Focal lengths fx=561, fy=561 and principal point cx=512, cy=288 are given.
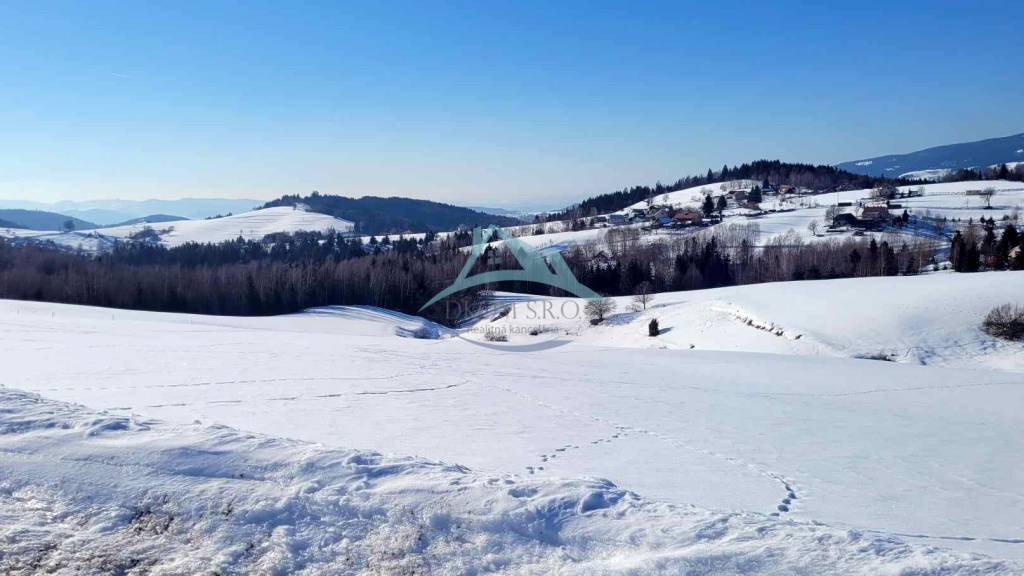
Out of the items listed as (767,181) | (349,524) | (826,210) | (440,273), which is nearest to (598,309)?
(440,273)

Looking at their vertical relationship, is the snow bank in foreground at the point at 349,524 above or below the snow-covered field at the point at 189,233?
below

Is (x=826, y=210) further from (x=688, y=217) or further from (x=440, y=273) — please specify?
(x=440, y=273)

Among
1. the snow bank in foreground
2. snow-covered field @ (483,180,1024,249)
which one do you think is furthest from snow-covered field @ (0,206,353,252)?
the snow bank in foreground

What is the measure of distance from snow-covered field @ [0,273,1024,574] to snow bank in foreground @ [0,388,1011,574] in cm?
2

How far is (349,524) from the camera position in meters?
4.82

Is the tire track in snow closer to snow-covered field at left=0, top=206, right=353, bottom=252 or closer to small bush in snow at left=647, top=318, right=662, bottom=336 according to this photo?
small bush in snow at left=647, top=318, right=662, bottom=336

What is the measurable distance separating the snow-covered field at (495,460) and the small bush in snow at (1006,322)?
12140mm

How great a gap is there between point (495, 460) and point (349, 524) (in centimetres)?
480

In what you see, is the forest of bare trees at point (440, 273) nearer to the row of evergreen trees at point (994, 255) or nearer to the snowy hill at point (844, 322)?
the row of evergreen trees at point (994, 255)

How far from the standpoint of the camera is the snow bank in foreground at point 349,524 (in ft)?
14.0

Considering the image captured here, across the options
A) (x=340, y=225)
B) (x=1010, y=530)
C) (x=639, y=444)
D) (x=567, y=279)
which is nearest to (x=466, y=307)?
(x=567, y=279)

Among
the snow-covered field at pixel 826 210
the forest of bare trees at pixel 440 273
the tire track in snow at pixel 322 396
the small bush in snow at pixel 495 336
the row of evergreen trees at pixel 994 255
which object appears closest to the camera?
the tire track in snow at pixel 322 396

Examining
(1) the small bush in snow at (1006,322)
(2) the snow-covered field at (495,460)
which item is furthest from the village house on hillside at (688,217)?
(2) the snow-covered field at (495,460)

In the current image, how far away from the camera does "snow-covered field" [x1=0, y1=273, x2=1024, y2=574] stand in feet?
14.8
